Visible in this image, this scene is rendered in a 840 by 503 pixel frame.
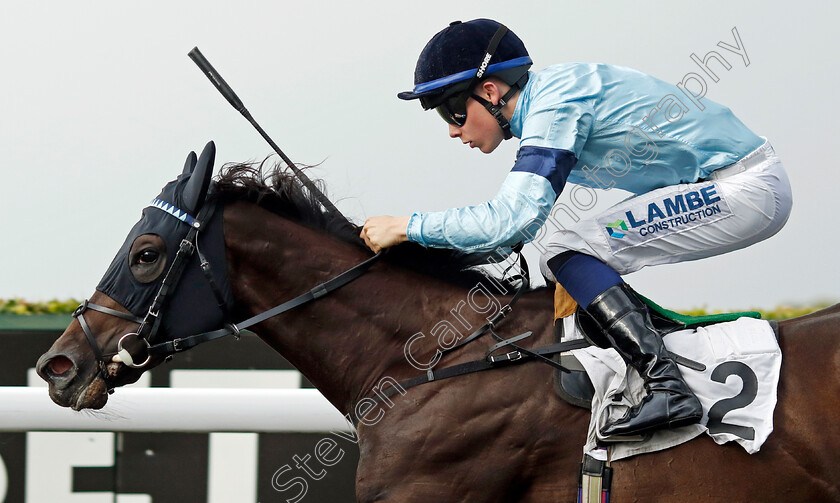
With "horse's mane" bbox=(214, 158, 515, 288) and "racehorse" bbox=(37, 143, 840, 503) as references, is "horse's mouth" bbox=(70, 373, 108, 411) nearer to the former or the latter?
"racehorse" bbox=(37, 143, 840, 503)

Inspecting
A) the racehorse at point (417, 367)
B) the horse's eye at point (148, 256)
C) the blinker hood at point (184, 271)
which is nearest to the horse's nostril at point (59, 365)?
the racehorse at point (417, 367)

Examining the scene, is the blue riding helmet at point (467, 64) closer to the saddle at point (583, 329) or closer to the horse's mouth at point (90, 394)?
the saddle at point (583, 329)

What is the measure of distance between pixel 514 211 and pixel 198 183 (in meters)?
0.91

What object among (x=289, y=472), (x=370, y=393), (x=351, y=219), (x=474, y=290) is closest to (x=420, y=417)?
(x=370, y=393)

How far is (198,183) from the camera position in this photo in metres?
2.28

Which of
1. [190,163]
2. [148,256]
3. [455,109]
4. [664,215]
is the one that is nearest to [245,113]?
[190,163]

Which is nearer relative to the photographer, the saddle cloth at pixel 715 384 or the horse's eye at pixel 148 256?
the saddle cloth at pixel 715 384

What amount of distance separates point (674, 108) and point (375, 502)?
1.38 m

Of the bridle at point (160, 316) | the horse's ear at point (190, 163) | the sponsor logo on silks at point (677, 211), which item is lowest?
the bridle at point (160, 316)

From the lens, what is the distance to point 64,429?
Result: 3.01 m

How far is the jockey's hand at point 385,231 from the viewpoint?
2.26 m

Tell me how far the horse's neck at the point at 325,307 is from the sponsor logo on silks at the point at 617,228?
19.1 inches

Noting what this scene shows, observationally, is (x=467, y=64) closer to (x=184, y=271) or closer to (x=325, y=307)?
(x=325, y=307)

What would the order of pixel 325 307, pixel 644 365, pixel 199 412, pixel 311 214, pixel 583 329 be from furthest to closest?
1. pixel 199 412
2. pixel 311 214
3. pixel 325 307
4. pixel 583 329
5. pixel 644 365
